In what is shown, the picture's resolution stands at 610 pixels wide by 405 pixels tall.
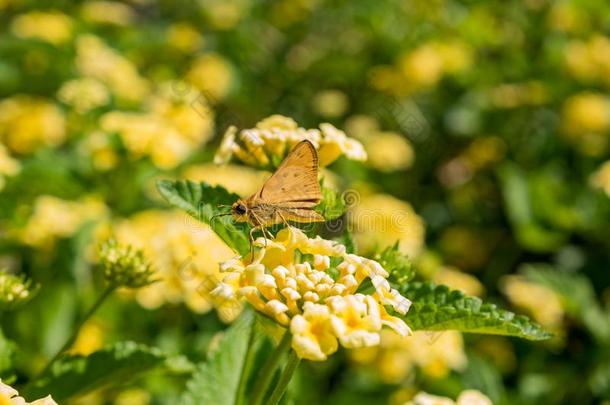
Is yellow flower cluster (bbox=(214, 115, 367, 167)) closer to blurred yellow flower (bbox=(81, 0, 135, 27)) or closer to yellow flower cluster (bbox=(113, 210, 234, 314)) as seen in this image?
yellow flower cluster (bbox=(113, 210, 234, 314))

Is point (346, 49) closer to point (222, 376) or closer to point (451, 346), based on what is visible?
point (451, 346)

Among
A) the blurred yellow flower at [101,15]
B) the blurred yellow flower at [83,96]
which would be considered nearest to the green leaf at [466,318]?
the blurred yellow flower at [83,96]

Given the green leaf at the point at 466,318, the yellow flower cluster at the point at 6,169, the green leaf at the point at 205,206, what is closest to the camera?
the green leaf at the point at 466,318

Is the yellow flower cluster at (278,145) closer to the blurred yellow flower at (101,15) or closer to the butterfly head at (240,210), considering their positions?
the butterfly head at (240,210)

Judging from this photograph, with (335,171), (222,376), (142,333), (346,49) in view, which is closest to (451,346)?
(142,333)

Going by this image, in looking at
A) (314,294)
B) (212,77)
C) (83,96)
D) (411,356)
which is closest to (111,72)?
(83,96)

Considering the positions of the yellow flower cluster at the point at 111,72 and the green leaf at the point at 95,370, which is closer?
the green leaf at the point at 95,370

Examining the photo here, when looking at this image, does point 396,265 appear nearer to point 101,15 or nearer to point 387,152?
point 387,152

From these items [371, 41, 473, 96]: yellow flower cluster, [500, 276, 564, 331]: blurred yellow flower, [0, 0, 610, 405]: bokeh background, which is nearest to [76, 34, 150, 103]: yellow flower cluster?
[0, 0, 610, 405]: bokeh background
